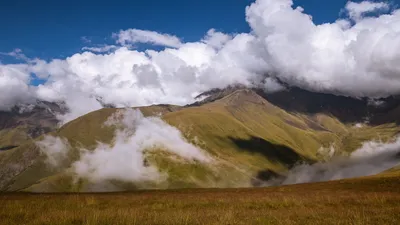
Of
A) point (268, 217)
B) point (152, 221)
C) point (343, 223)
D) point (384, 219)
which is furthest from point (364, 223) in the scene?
point (152, 221)

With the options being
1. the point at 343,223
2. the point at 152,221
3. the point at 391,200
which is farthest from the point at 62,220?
the point at 391,200

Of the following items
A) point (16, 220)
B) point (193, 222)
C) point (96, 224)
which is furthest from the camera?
point (16, 220)

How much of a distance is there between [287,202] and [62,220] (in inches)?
703

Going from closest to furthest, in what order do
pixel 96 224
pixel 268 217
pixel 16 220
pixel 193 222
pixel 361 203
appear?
pixel 96 224 < pixel 193 222 < pixel 16 220 < pixel 268 217 < pixel 361 203

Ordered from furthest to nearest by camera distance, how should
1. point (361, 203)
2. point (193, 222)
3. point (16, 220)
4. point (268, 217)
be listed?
point (361, 203)
point (268, 217)
point (16, 220)
point (193, 222)

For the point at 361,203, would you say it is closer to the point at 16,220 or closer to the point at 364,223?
the point at 364,223

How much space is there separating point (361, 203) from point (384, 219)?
400 inches

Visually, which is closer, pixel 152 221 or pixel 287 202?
pixel 152 221

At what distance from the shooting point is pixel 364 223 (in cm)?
Answer: 1497

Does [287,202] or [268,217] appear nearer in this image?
[268,217]

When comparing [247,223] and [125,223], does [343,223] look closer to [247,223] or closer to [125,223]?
[247,223]

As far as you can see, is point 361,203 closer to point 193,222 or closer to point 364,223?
point 364,223

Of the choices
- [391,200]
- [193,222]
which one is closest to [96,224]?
[193,222]

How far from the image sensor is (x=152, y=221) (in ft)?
51.3
